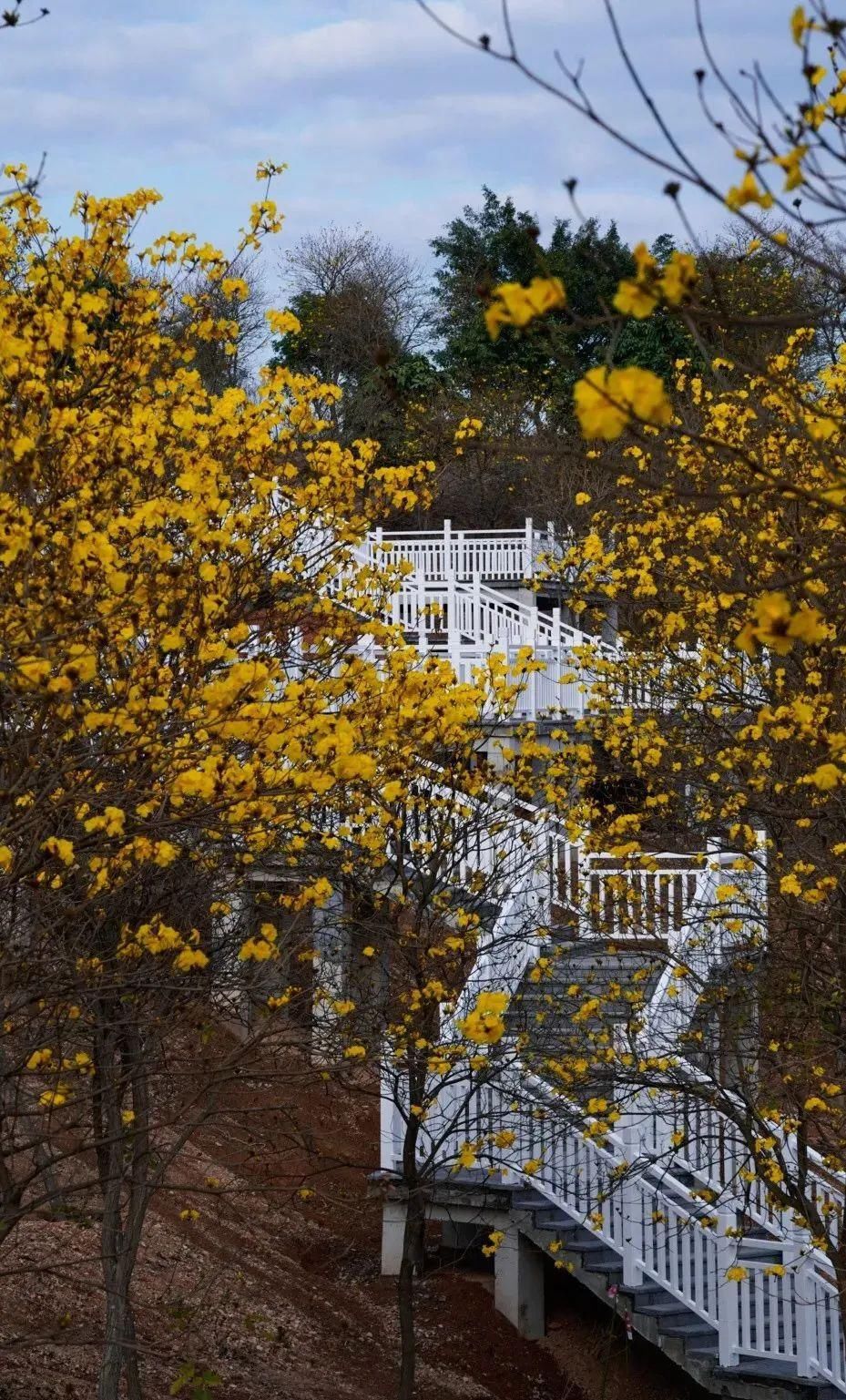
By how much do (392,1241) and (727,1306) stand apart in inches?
168

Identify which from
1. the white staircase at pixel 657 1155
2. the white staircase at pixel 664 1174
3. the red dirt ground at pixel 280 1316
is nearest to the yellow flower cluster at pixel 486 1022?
the white staircase at pixel 657 1155

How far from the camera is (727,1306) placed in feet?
32.7

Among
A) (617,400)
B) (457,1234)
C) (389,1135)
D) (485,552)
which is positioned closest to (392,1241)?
(457,1234)

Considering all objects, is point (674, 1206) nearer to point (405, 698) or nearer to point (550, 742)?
point (405, 698)

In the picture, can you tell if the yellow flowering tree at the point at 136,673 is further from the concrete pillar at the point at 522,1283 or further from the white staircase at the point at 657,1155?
the concrete pillar at the point at 522,1283

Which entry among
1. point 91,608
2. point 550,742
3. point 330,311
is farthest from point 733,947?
point 330,311

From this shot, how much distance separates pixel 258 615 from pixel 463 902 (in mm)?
3133

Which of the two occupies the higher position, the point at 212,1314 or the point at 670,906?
the point at 670,906

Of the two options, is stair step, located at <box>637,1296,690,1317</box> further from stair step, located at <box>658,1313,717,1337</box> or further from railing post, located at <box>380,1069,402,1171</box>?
railing post, located at <box>380,1069,402,1171</box>

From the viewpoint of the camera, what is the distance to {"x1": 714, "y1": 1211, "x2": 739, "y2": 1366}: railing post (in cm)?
994

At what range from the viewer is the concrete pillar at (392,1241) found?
44.0ft

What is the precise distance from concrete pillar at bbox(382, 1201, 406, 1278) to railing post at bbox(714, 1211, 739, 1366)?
396cm

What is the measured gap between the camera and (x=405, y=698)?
23.1 feet

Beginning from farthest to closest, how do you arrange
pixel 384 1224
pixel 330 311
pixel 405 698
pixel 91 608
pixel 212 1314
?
1. pixel 330 311
2. pixel 384 1224
3. pixel 212 1314
4. pixel 405 698
5. pixel 91 608
